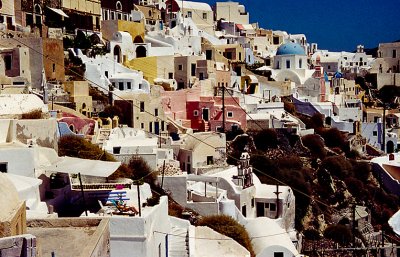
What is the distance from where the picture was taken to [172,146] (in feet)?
69.1

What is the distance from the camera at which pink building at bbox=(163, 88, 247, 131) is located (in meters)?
26.8

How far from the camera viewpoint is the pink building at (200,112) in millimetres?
26828

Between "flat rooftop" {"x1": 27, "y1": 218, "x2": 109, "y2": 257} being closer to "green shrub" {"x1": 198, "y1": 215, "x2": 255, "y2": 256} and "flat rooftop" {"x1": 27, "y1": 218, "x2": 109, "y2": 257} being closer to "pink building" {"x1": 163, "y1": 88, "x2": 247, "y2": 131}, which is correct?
"green shrub" {"x1": 198, "y1": 215, "x2": 255, "y2": 256}

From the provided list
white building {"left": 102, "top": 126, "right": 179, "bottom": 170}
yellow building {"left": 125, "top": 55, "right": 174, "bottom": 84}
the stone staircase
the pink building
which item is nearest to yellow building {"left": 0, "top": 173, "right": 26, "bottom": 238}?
the stone staircase

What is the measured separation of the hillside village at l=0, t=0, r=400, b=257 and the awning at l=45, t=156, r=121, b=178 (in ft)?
0.14

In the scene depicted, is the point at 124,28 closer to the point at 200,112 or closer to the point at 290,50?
the point at 200,112

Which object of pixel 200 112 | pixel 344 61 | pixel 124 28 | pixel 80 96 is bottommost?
pixel 200 112

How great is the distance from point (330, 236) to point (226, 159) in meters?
4.59

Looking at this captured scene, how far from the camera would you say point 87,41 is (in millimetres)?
28938

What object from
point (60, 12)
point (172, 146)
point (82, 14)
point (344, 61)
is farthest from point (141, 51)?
point (344, 61)

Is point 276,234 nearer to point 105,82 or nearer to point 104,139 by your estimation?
point 104,139

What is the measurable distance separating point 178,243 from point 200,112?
16.1 meters

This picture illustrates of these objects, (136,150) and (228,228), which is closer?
(228,228)

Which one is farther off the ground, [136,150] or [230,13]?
[230,13]
